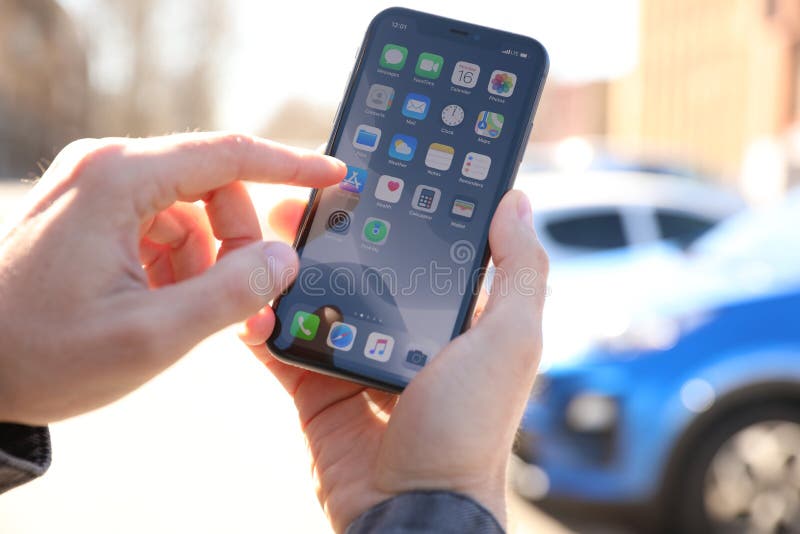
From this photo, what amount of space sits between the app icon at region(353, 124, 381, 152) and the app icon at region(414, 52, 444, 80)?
0.68ft

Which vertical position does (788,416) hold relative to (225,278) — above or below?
below

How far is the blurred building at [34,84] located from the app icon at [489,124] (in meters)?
22.2

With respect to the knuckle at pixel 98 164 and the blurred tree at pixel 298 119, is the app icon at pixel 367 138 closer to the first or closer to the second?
the knuckle at pixel 98 164

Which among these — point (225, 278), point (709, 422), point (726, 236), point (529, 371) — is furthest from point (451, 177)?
point (726, 236)

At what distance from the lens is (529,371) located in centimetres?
171

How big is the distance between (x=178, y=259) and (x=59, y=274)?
1.76ft

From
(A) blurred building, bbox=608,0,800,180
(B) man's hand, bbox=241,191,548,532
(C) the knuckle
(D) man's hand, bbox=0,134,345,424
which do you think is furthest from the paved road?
(A) blurred building, bbox=608,0,800,180

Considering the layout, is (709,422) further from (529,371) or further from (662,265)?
(529,371)

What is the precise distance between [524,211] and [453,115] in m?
0.37

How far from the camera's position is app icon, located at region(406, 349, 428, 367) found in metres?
1.99

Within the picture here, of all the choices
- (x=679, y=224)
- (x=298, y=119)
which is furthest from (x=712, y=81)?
(x=679, y=224)

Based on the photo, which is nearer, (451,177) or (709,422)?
(451,177)

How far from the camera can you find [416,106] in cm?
217

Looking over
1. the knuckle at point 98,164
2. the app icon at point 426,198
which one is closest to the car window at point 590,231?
the app icon at point 426,198
